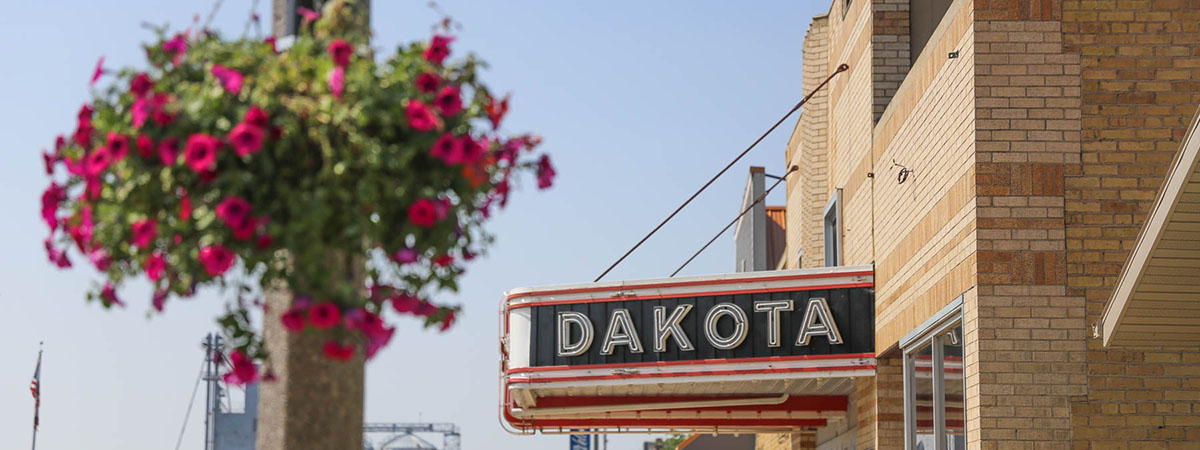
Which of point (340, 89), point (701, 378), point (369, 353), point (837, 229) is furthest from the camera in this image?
point (837, 229)

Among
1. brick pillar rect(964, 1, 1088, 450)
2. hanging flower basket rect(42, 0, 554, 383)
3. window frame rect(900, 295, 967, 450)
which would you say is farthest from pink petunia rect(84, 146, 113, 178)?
window frame rect(900, 295, 967, 450)

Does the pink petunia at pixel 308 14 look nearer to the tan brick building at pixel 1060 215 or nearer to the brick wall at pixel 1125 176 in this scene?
the tan brick building at pixel 1060 215

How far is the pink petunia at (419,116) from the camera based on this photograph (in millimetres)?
5184

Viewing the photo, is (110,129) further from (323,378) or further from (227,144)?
(323,378)

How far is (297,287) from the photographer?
5332 millimetres

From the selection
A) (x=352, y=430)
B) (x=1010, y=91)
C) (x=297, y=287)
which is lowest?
(x=352, y=430)

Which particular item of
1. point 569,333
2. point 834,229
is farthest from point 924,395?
point 834,229

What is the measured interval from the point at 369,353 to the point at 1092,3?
25.4 feet

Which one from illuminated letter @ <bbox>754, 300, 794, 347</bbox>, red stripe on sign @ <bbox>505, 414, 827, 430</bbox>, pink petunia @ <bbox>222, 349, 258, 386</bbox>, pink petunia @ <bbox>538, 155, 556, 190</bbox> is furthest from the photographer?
red stripe on sign @ <bbox>505, 414, 827, 430</bbox>

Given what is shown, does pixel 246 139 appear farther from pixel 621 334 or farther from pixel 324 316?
pixel 621 334

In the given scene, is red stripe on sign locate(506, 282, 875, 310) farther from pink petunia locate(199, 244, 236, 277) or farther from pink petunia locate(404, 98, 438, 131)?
pink petunia locate(199, 244, 236, 277)

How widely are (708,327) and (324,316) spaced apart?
11.3 metres

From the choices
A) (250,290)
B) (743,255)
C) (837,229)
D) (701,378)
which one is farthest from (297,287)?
(743,255)

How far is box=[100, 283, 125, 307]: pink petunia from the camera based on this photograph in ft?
18.1
